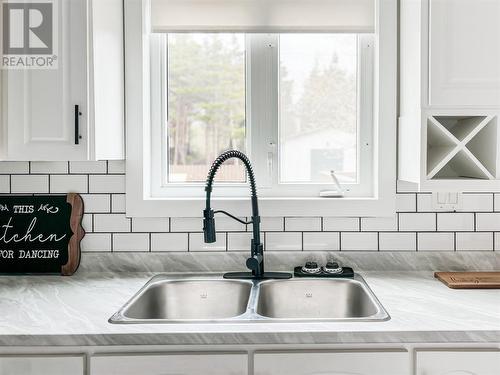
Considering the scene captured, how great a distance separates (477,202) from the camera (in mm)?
1961

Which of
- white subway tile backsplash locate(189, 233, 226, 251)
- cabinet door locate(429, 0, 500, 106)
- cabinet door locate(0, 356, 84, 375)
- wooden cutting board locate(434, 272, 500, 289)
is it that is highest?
cabinet door locate(429, 0, 500, 106)

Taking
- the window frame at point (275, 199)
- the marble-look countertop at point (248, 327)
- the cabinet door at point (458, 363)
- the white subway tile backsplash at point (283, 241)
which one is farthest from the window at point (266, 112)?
the cabinet door at point (458, 363)

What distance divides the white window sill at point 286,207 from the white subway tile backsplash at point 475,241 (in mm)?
330

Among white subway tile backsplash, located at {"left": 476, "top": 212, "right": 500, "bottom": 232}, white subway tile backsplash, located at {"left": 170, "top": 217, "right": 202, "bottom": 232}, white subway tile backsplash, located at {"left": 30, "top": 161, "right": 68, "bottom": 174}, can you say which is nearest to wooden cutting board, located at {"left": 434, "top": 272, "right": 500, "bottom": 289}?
white subway tile backsplash, located at {"left": 476, "top": 212, "right": 500, "bottom": 232}

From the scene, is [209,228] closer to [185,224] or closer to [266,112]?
[185,224]

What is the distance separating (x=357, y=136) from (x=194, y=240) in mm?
892

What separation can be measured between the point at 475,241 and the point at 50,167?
6.23ft

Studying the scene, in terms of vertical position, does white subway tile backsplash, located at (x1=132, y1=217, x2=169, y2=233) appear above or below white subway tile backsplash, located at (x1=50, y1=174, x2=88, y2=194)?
below

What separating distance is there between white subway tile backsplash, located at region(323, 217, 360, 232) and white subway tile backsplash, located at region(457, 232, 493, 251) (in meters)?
0.45

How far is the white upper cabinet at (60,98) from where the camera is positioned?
5.18 ft

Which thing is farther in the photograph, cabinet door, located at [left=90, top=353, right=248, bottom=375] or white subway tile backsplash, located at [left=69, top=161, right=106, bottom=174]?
white subway tile backsplash, located at [left=69, top=161, right=106, bottom=174]

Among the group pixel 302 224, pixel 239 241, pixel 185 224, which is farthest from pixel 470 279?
pixel 185 224

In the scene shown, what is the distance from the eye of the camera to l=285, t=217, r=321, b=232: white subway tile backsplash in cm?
198

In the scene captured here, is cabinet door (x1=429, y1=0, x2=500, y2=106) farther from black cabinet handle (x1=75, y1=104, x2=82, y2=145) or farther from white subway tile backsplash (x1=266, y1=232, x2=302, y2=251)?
black cabinet handle (x1=75, y1=104, x2=82, y2=145)
